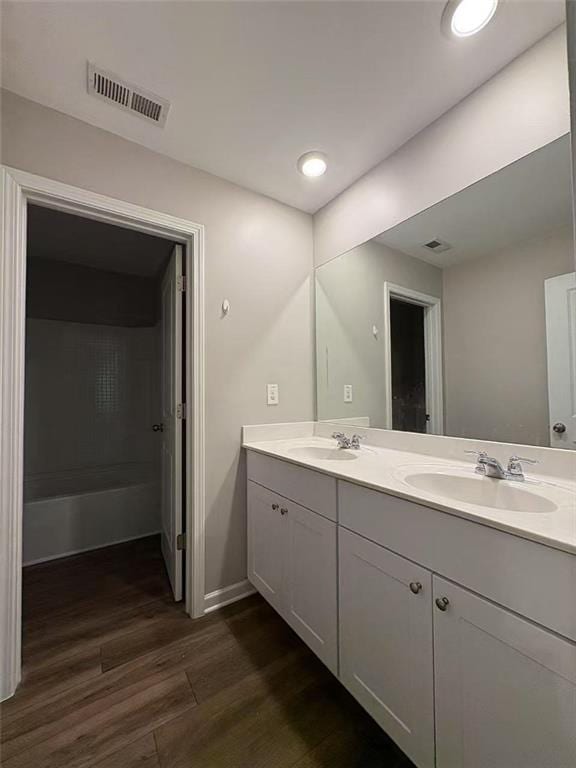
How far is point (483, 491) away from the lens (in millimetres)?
1104

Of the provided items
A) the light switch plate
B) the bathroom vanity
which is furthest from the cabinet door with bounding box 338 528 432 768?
the light switch plate

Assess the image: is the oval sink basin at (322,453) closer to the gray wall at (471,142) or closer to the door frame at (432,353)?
the door frame at (432,353)

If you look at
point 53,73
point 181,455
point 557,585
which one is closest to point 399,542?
point 557,585

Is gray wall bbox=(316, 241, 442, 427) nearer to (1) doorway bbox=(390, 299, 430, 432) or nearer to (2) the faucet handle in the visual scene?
(1) doorway bbox=(390, 299, 430, 432)

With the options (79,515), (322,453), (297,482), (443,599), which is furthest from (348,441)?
(79,515)

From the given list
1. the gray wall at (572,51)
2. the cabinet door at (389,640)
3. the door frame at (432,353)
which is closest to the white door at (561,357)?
the door frame at (432,353)

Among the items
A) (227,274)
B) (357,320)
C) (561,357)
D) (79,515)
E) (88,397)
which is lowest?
(79,515)

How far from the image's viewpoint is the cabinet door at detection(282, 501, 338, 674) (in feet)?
3.90

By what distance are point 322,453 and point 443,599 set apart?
0.99 metres

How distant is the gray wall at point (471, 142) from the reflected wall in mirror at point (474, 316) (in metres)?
0.06

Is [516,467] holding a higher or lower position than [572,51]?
lower

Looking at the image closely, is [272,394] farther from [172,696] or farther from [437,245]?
[172,696]

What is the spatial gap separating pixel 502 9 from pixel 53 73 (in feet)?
5.26

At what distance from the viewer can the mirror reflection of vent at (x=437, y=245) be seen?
1496mm
